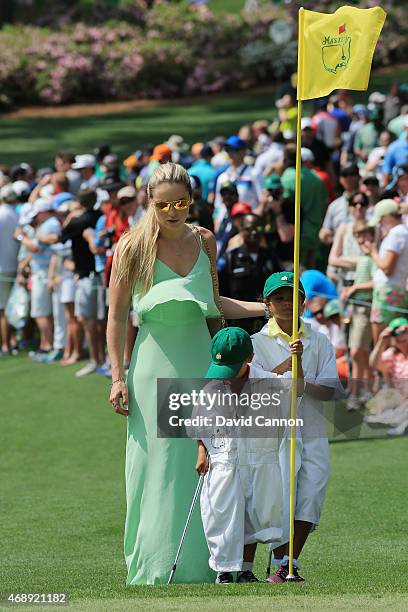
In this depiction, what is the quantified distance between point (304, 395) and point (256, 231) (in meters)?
6.45

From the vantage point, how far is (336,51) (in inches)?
287

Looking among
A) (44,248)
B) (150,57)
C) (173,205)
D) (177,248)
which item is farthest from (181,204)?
(150,57)

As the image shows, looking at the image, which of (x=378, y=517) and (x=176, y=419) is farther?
(x=378, y=517)

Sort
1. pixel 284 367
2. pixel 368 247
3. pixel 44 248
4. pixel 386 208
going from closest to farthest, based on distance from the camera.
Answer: pixel 284 367
pixel 386 208
pixel 368 247
pixel 44 248

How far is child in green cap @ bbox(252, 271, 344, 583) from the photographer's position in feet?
23.6

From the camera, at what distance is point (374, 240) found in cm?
1330

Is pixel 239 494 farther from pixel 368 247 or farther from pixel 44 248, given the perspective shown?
pixel 44 248

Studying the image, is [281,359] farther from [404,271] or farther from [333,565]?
[404,271]

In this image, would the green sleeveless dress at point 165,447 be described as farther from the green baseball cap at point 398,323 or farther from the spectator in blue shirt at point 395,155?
the spectator in blue shirt at point 395,155

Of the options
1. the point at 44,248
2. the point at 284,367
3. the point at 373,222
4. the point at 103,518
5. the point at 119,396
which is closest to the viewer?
the point at 284,367

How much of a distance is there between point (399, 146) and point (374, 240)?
326 cm

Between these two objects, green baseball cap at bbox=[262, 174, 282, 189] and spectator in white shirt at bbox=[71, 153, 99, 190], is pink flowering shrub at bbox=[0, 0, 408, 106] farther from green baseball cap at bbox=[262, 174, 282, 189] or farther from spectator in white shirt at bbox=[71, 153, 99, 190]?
green baseball cap at bbox=[262, 174, 282, 189]

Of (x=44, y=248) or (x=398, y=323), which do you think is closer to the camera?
(x=398, y=323)

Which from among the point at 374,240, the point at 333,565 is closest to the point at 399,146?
the point at 374,240
